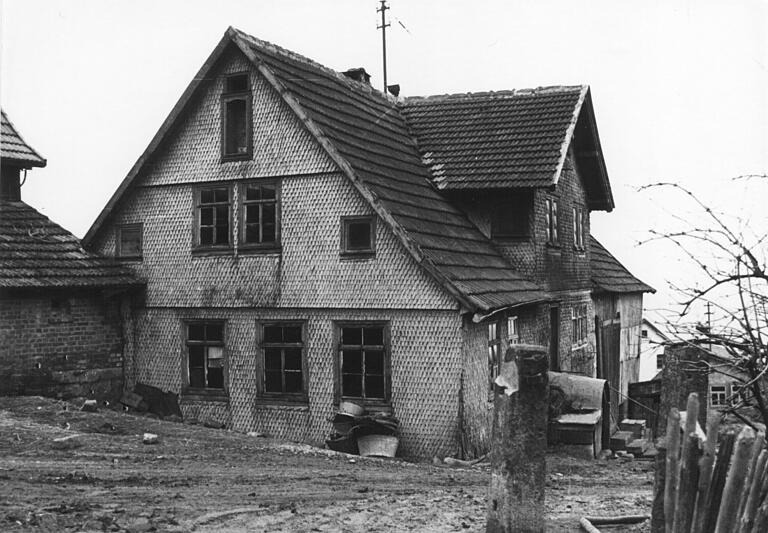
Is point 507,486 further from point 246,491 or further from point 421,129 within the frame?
point 421,129

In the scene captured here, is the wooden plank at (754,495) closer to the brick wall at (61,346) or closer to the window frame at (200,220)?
the window frame at (200,220)

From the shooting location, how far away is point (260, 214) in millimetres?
18203

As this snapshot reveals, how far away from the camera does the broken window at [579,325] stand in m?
23.0

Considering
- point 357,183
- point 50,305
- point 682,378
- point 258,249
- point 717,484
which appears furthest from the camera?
point 258,249

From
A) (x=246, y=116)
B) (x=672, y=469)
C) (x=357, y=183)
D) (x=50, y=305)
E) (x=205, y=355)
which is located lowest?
(x=672, y=469)

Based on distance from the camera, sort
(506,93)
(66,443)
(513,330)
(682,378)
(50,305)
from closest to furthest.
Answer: (682,378) → (66,443) → (50,305) → (513,330) → (506,93)

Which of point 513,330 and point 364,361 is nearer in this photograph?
point 364,361

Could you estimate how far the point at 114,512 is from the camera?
356 inches

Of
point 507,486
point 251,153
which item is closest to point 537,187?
point 251,153

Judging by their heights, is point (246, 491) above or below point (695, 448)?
below

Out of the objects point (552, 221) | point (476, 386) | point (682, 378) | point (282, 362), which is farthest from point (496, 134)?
point (682, 378)

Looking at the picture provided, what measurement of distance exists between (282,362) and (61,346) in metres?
4.36

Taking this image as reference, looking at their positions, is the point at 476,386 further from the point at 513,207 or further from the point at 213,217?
the point at 213,217

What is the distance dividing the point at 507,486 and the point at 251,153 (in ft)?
38.6
